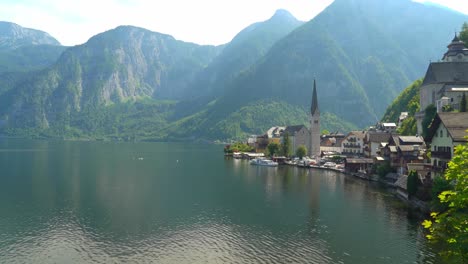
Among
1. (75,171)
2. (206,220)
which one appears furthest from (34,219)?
(75,171)

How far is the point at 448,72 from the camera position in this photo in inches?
4574

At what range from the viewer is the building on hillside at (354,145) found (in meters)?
159

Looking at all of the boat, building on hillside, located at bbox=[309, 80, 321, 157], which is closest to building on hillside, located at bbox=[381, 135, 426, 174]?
the boat

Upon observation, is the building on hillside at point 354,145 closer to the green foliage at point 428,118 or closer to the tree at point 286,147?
the tree at point 286,147

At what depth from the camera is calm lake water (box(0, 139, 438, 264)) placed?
4678 centimetres

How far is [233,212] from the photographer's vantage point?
6912 cm

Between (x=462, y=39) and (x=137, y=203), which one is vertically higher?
(x=462, y=39)

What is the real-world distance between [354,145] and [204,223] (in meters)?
116

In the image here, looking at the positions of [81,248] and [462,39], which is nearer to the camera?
[81,248]

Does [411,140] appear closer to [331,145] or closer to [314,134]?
[314,134]

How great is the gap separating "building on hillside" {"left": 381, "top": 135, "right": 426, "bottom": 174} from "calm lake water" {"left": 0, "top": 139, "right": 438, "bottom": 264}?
32.0ft

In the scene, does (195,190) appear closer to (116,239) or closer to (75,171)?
(116,239)

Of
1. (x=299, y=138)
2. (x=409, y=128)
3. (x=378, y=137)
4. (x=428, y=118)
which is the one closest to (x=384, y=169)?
(x=428, y=118)

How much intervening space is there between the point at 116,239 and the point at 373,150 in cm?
10342
